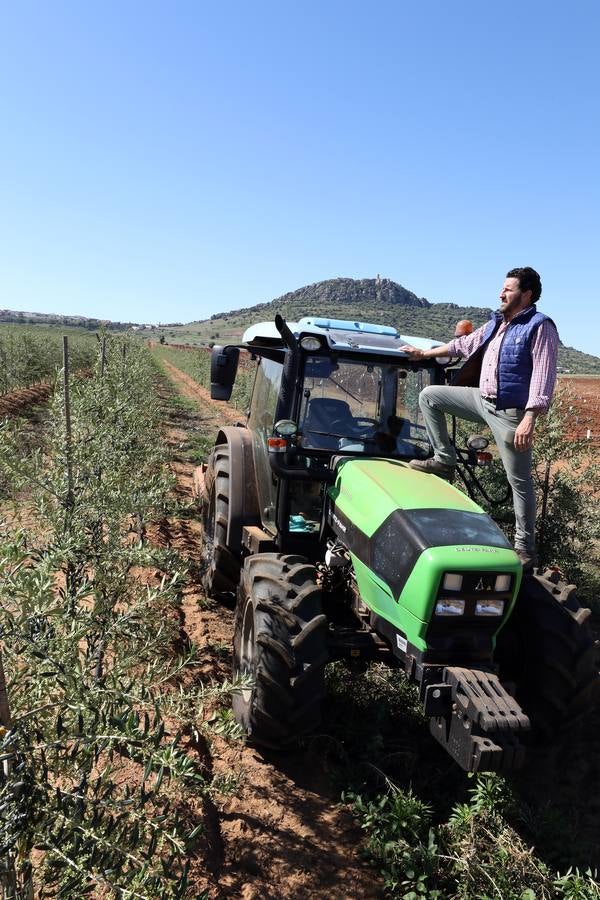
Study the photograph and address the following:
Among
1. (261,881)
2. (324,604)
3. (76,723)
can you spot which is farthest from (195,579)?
(76,723)

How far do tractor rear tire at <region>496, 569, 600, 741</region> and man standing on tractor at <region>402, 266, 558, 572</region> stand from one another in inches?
10.9

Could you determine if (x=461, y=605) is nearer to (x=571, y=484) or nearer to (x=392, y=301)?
(x=571, y=484)

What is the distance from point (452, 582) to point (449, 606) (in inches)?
4.4

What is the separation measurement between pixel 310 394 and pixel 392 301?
118 m

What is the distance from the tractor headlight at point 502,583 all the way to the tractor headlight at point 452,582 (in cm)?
19

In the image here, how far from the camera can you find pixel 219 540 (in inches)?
189

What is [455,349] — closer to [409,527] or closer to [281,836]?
[409,527]

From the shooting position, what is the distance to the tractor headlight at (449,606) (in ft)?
8.89

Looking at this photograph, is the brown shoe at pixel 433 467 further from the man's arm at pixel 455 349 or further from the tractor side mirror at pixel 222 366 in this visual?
the tractor side mirror at pixel 222 366

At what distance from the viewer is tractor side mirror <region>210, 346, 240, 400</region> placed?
4.37 metres

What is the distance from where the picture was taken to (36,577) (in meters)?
1.99

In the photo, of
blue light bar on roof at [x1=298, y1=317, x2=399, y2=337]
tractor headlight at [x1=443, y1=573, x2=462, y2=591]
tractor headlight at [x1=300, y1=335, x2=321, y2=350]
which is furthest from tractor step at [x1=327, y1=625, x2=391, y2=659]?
blue light bar on roof at [x1=298, y1=317, x2=399, y2=337]

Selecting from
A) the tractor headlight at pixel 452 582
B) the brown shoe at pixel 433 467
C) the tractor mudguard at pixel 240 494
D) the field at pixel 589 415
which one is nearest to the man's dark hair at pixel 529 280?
the brown shoe at pixel 433 467

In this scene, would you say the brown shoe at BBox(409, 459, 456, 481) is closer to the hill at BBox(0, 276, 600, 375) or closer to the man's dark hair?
the man's dark hair
